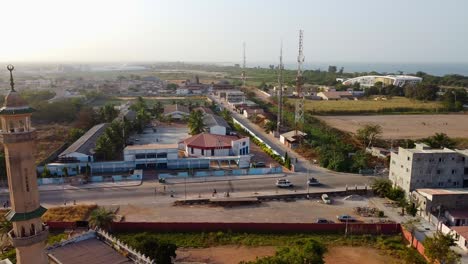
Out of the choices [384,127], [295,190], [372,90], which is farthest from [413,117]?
[295,190]

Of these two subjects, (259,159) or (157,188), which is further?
(259,159)

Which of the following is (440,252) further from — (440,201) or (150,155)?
(150,155)

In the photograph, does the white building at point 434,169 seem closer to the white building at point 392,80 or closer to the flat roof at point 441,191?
the flat roof at point 441,191

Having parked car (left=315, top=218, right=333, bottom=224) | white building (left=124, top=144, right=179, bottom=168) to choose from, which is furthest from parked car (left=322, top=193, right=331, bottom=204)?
white building (left=124, top=144, right=179, bottom=168)

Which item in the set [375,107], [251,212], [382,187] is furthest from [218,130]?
[375,107]

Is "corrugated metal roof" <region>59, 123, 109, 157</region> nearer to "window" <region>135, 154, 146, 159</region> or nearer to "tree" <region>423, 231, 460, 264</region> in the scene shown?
"window" <region>135, 154, 146, 159</region>

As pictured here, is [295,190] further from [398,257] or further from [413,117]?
[413,117]

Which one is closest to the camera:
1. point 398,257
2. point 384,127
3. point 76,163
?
point 398,257
